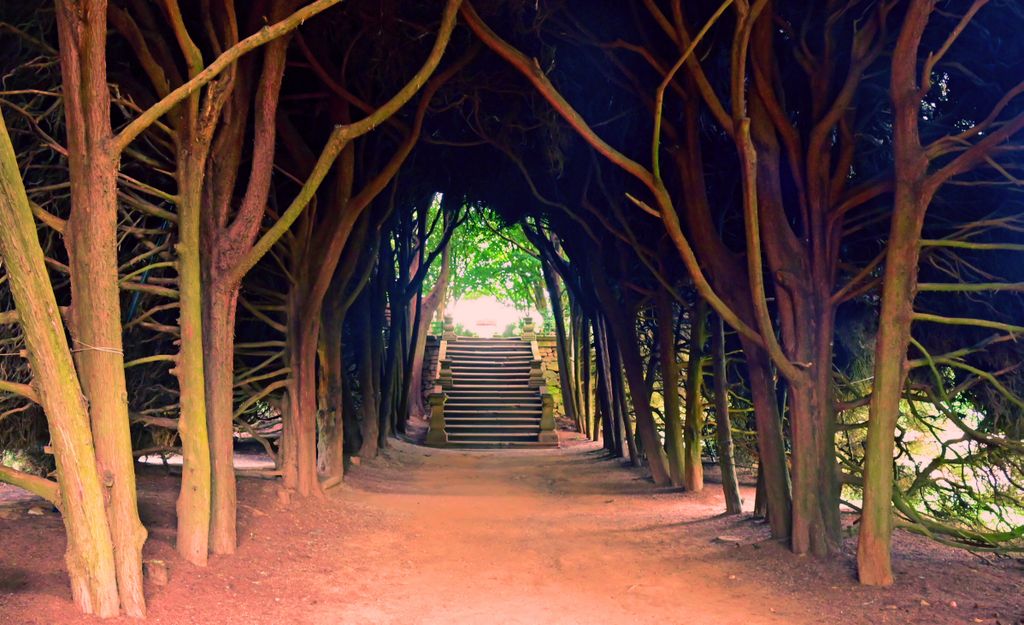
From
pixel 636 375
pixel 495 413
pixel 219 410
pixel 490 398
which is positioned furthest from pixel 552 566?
pixel 490 398

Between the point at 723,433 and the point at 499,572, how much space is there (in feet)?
12.3

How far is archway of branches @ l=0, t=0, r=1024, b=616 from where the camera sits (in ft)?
14.8

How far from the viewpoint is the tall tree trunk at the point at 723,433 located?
8.98 m

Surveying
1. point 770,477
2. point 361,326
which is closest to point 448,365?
point 361,326

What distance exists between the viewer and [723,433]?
9.44 m

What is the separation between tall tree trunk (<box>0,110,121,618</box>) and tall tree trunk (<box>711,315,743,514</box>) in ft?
20.5

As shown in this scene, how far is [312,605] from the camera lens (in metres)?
5.46

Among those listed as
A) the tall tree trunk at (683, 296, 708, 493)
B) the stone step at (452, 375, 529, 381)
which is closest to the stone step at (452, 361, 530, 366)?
the stone step at (452, 375, 529, 381)

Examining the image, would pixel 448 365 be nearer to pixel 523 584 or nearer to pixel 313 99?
pixel 313 99

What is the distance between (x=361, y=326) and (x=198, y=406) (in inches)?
319

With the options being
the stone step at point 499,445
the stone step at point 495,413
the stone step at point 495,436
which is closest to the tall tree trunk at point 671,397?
the stone step at point 499,445

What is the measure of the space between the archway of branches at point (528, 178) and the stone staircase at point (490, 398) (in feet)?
31.7

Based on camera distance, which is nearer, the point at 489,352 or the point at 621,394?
the point at 621,394

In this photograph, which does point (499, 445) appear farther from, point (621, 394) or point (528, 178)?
point (528, 178)
